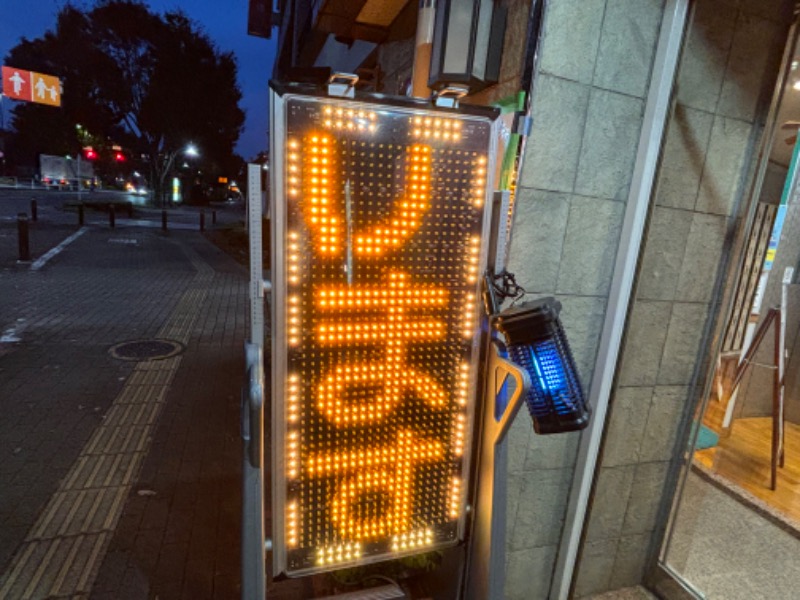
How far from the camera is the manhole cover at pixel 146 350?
22.8 feet

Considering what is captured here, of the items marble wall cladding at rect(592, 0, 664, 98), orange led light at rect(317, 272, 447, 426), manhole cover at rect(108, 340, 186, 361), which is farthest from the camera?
manhole cover at rect(108, 340, 186, 361)

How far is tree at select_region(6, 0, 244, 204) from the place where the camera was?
33.2 m

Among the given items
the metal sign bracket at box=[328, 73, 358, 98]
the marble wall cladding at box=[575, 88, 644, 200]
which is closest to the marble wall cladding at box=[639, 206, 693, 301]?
the marble wall cladding at box=[575, 88, 644, 200]

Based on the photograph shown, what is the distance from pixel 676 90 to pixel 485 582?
2.87 metres

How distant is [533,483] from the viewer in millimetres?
2998

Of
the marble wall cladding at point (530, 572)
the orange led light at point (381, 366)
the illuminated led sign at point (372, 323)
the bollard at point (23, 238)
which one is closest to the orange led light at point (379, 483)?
the illuminated led sign at point (372, 323)

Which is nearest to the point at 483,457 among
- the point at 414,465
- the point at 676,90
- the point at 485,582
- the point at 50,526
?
the point at 414,465

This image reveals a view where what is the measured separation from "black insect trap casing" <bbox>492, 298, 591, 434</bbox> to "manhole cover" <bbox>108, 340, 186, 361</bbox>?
6.57 metres

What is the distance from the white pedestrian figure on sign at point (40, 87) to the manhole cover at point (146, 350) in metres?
27.7

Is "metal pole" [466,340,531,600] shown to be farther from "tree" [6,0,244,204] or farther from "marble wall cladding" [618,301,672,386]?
"tree" [6,0,244,204]

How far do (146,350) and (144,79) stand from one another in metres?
35.4

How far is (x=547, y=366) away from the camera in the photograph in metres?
1.90

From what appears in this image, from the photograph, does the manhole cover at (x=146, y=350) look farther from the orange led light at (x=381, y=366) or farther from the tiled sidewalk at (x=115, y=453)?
the orange led light at (x=381, y=366)

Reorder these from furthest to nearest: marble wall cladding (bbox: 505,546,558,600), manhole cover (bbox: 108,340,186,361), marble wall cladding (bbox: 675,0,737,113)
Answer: manhole cover (bbox: 108,340,186,361) < marble wall cladding (bbox: 505,546,558,600) < marble wall cladding (bbox: 675,0,737,113)
